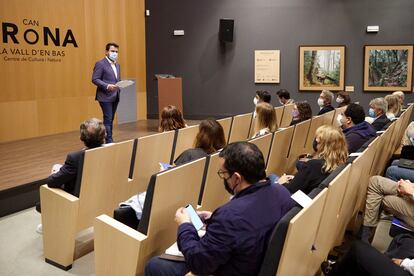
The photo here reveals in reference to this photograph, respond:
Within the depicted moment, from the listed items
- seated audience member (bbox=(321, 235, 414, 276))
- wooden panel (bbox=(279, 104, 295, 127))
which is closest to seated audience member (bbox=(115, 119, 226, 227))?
seated audience member (bbox=(321, 235, 414, 276))

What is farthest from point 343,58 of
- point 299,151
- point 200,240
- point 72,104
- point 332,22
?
point 200,240

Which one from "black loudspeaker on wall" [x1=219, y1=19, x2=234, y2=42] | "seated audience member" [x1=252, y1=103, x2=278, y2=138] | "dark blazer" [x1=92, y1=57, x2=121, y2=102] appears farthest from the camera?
"black loudspeaker on wall" [x1=219, y1=19, x2=234, y2=42]

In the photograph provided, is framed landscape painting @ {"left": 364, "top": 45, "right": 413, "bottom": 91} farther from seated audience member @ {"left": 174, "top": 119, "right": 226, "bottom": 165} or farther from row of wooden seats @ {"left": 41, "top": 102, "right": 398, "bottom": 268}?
seated audience member @ {"left": 174, "top": 119, "right": 226, "bottom": 165}

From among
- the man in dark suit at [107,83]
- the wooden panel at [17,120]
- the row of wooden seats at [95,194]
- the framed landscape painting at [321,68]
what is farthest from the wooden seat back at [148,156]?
the framed landscape painting at [321,68]

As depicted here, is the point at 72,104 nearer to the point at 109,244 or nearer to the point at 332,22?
the point at 332,22

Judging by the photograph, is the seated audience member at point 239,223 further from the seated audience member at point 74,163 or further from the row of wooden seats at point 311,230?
the seated audience member at point 74,163

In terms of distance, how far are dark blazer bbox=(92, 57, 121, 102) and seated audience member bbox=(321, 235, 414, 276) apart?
4680mm

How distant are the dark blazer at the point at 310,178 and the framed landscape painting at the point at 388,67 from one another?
717 cm

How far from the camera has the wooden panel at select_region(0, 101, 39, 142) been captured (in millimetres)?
7277

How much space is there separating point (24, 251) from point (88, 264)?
61 cm

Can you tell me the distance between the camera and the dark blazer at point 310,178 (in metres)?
2.93

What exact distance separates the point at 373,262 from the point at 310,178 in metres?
0.93

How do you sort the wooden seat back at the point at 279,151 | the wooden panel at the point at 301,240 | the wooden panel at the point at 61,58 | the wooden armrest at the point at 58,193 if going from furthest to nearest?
the wooden panel at the point at 61,58
the wooden seat back at the point at 279,151
the wooden armrest at the point at 58,193
the wooden panel at the point at 301,240

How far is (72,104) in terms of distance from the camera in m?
8.77
